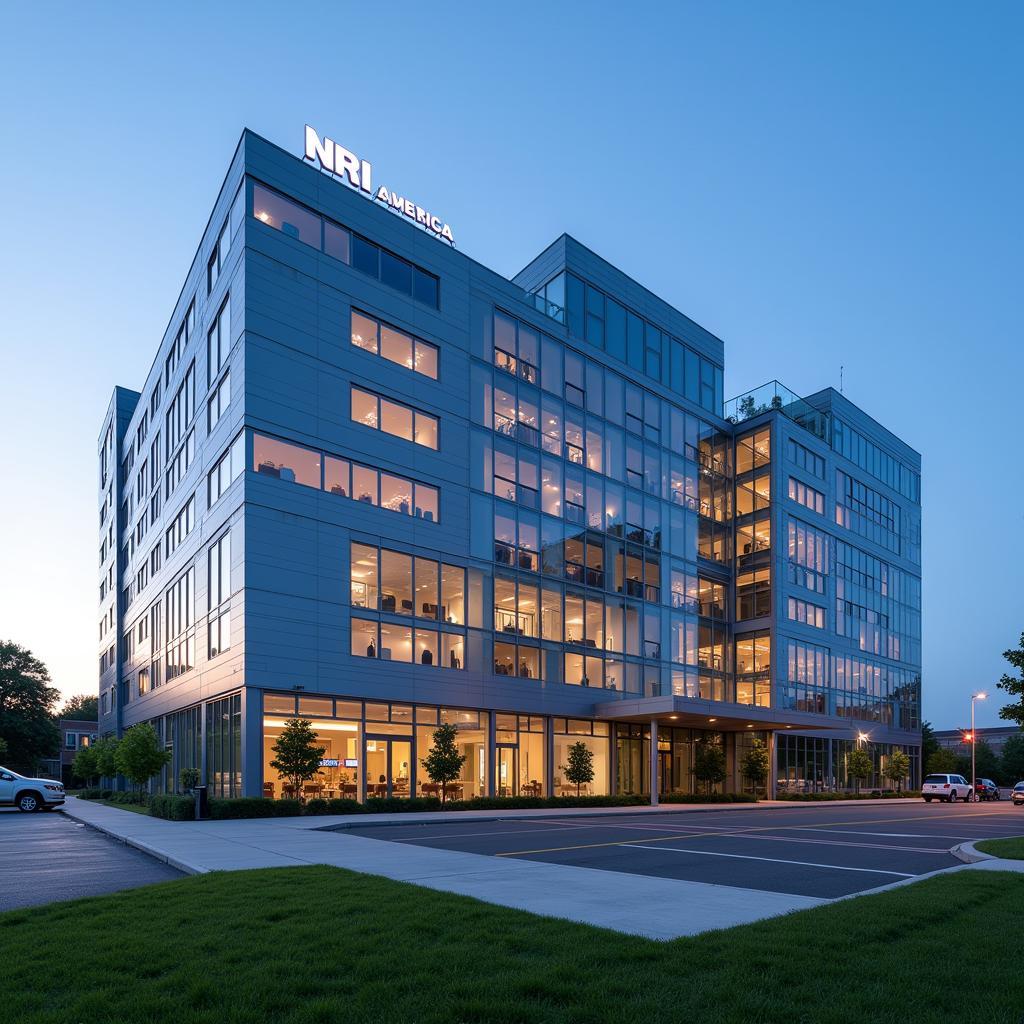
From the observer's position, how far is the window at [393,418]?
1345 inches

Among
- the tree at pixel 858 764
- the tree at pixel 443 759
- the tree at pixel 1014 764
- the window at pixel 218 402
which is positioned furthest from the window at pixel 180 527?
the tree at pixel 1014 764

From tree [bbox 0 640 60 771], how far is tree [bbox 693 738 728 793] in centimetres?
6524

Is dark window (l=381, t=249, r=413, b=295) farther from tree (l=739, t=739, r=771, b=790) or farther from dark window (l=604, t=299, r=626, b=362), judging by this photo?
tree (l=739, t=739, r=771, b=790)

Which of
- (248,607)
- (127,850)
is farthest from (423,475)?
(127,850)

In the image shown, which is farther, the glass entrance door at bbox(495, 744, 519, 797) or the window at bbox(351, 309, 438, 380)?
the glass entrance door at bbox(495, 744, 519, 797)

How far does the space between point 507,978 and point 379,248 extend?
33058 millimetres

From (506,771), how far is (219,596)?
14.0m

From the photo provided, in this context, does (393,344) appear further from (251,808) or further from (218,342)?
(251,808)

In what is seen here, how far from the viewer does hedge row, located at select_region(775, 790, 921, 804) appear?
5041 cm

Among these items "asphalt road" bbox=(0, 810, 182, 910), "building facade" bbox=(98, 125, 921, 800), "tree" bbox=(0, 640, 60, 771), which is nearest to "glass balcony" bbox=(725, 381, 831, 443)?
"building facade" bbox=(98, 125, 921, 800)

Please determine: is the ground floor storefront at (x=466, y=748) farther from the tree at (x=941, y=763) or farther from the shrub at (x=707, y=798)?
the tree at (x=941, y=763)

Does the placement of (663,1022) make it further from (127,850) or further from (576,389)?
(576,389)

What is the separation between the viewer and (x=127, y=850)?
18.0 metres

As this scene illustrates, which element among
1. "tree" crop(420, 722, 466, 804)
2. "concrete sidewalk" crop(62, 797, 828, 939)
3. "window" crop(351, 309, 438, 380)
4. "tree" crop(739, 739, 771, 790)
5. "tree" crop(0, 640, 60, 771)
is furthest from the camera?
"tree" crop(0, 640, 60, 771)
